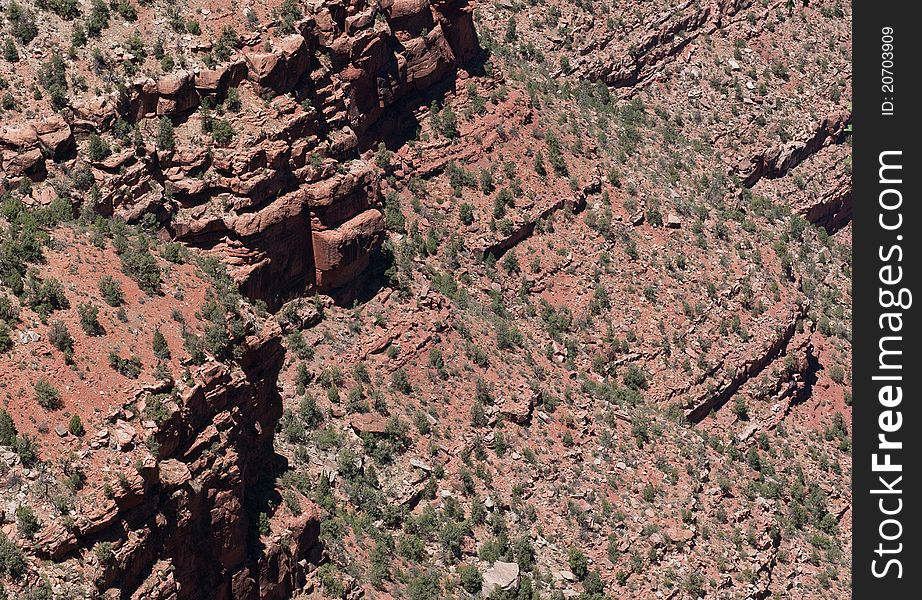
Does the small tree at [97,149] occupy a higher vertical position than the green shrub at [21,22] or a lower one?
lower

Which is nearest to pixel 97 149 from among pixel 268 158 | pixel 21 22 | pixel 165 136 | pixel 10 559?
pixel 165 136

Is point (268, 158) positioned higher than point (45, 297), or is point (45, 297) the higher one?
point (45, 297)

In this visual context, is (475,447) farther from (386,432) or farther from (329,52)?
(329,52)

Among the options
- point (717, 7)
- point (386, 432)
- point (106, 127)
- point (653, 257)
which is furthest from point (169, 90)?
point (717, 7)

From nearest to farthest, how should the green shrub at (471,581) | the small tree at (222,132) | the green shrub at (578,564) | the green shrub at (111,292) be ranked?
the green shrub at (111,292) → the green shrub at (471,581) → the small tree at (222,132) → the green shrub at (578,564)

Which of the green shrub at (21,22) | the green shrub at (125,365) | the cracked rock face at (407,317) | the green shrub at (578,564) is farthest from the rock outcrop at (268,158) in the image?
the green shrub at (578,564)

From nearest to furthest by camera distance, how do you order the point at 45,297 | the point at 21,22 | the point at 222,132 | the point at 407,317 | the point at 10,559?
the point at 10,559, the point at 45,297, the point at 21,22, the point at 222,132, the point at 407,317

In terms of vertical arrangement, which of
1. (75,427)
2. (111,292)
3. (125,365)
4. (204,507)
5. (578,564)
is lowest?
(578,564)

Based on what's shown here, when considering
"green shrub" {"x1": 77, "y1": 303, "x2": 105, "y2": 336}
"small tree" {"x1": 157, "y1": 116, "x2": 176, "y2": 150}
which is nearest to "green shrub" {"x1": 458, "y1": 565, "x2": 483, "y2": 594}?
"green shrub" {"x1": 77, "y1": 303, "x2": 105, "y2": 336}

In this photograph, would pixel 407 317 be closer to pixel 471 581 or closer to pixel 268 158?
pixel 268 158

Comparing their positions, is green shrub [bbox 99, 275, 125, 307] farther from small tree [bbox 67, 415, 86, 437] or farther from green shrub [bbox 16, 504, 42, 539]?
green shrub [bbox 16, 504, 42, 539]

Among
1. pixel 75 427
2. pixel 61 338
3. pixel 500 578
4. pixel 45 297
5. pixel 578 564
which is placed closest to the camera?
pixel 75 427

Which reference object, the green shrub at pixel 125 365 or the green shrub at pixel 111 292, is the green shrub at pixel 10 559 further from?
the green shrub at pixel 111 292
